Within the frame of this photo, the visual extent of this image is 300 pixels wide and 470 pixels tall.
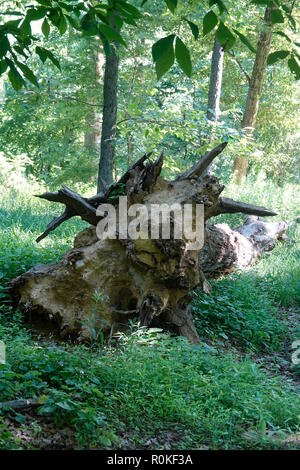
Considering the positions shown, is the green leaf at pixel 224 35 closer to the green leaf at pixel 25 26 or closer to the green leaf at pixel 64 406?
the green leaf at pixel 25 26

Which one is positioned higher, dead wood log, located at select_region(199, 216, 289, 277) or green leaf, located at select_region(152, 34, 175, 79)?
green leaf, located at select_region(152, 34, 175, 79)

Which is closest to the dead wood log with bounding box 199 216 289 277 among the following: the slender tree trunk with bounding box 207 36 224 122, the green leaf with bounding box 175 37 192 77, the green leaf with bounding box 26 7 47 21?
the slender tree trunk with bounding box 207 36 224 122

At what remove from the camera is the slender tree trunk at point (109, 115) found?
9.03m

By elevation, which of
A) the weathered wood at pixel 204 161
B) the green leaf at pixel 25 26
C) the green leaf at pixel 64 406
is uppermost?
the green leaf at pixel 25 26

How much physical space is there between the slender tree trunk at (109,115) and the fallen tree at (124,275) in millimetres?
3435

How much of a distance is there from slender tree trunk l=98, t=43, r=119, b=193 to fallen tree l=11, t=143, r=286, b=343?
135 inches

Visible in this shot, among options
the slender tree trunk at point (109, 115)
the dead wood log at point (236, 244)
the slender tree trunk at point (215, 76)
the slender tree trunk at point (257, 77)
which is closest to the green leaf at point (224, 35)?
the dead wood log at point (236, 244)

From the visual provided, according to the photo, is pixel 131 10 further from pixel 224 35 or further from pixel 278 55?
pixel 278 55

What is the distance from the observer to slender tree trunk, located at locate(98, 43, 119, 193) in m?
9.03

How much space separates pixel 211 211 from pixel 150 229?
1.13m

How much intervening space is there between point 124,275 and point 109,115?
4.96m

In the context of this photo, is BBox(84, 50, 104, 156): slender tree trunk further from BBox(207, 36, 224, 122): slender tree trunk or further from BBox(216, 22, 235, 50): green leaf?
BBox(216, 22, 235, 50): green leaf

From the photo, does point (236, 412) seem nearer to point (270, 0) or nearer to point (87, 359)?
point (87, 359)
